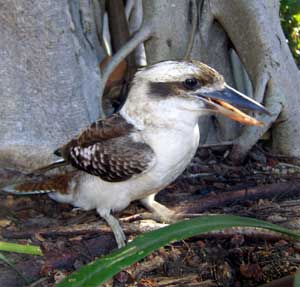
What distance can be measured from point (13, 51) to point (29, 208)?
1117 millimetres

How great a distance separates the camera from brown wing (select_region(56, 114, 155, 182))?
13.1 feet

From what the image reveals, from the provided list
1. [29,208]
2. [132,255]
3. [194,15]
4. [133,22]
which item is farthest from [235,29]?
[132,255]

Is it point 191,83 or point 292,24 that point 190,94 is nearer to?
point 191,83

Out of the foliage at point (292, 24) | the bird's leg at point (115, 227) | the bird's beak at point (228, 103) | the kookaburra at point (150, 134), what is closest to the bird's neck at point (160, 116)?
the kookaburra at point (150, 134)

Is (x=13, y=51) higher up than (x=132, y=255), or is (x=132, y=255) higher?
(x=13, y=51)

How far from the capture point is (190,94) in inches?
154

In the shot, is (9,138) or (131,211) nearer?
(131,211)

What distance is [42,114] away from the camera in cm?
516

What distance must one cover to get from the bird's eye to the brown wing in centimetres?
40

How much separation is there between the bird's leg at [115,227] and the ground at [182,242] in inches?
1.8

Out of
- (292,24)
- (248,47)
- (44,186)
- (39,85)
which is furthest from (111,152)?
(292,24)

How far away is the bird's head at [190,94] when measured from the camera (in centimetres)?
389

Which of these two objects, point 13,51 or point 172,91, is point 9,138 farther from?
point 172,91

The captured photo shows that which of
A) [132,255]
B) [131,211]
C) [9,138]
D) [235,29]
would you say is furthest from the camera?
[235,29]
